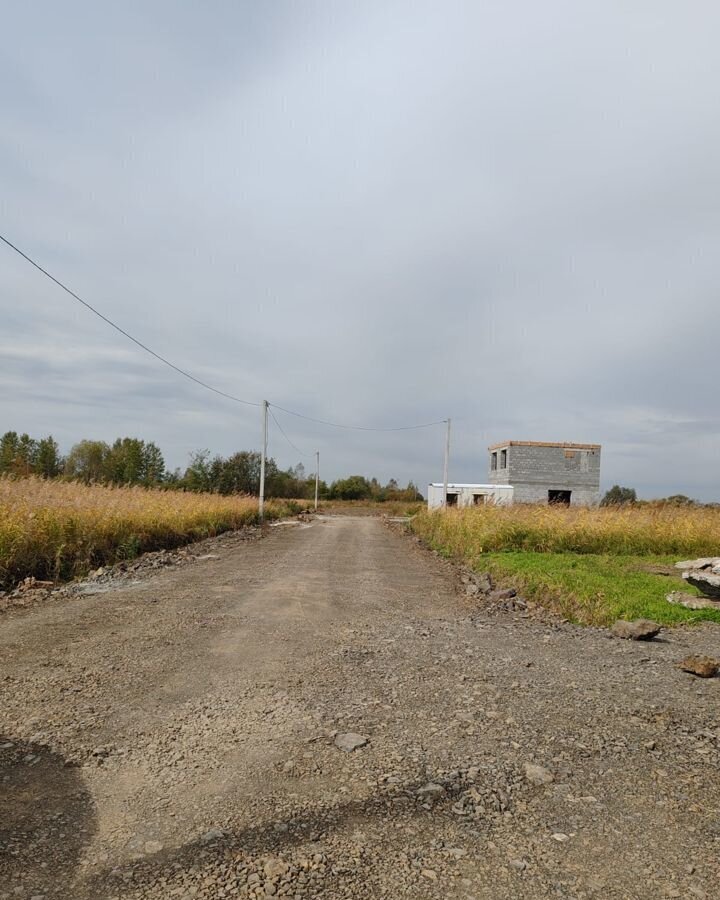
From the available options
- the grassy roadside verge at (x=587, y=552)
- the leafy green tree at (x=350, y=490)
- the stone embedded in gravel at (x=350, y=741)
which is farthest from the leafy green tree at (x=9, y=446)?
the stone embedded in gravel at (x=350, y=741)

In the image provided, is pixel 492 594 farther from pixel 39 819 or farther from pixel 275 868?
pixel 39 819

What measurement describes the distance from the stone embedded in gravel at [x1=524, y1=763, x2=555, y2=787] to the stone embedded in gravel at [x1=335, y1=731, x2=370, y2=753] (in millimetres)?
943

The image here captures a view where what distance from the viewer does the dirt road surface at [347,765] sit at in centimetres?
238

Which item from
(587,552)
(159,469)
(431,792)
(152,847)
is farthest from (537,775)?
(159,469)

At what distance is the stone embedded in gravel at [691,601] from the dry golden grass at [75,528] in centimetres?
969

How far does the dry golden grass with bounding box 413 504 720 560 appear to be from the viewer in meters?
14.9

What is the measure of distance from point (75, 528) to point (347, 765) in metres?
9.27

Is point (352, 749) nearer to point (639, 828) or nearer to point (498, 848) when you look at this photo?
point (498, 848)

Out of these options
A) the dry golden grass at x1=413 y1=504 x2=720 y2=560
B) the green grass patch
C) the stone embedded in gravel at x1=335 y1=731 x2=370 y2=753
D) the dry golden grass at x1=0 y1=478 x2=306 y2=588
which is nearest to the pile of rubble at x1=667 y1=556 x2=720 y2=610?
the green grass patch

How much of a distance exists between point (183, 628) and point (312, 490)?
63.2 metres

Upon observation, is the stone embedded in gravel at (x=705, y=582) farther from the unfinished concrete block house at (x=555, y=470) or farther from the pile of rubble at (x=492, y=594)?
the unfinished concrete block house at (x=555, y=470)

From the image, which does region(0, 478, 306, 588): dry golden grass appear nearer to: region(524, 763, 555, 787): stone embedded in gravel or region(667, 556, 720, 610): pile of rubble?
region(524, 763, 555, 787): stone embedded in gravel

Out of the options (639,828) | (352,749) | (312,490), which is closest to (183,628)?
(352,749)

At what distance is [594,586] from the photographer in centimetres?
938
